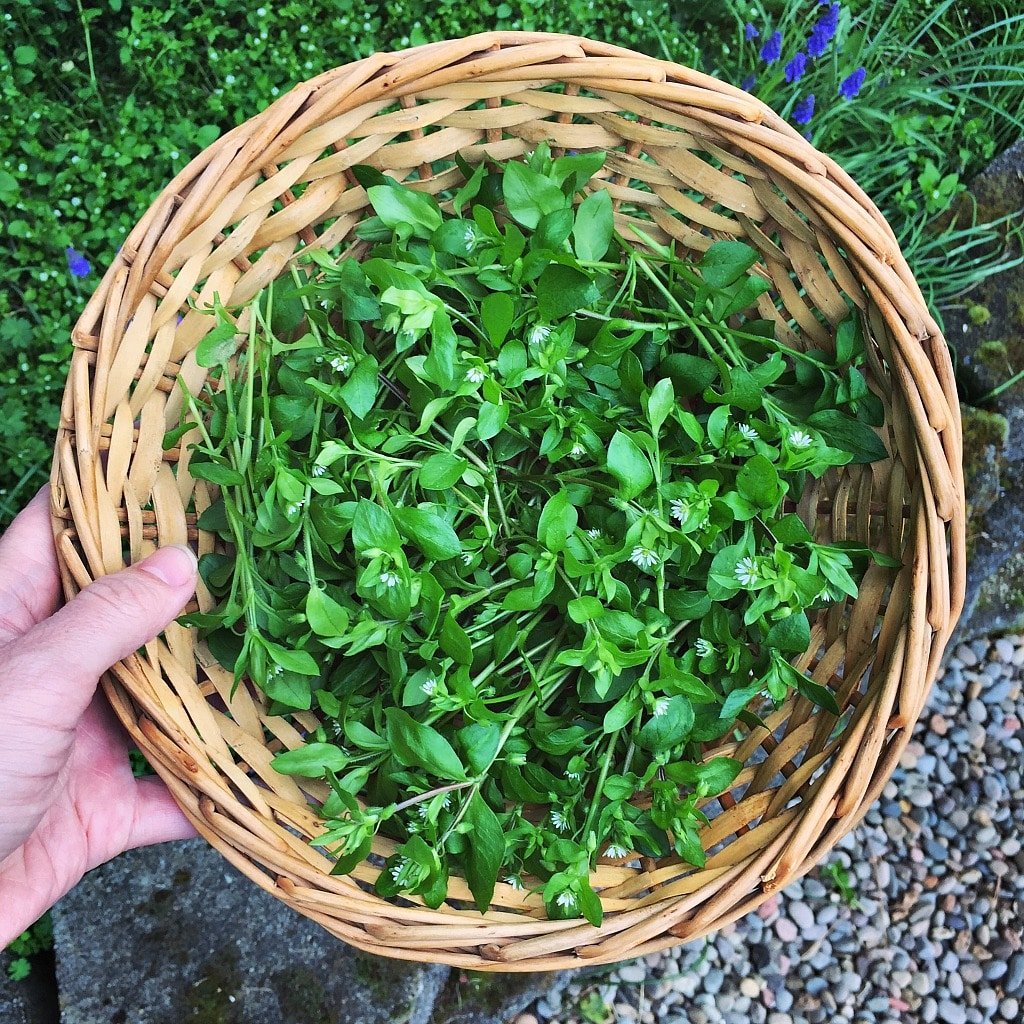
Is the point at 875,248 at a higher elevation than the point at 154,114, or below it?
below

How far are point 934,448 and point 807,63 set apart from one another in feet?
4.35

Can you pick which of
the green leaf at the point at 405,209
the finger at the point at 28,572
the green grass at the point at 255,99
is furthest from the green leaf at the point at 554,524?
the green grass at the point at 255,99

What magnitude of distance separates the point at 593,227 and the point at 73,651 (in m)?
0.88

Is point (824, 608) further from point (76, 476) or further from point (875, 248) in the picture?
point (76, 476)

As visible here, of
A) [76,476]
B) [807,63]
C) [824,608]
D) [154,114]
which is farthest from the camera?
[807,63]

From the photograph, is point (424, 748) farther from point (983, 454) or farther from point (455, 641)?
point (983, 454)

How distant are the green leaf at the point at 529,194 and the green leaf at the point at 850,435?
469 millimetres

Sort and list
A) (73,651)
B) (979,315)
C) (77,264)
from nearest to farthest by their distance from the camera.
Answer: (73,651) → (77,264) → (979,315)

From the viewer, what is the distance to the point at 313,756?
3.96ft

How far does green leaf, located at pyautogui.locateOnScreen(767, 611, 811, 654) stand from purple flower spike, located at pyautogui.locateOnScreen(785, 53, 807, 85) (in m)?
1.27

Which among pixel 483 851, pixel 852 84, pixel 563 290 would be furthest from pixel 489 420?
pixel 852 84

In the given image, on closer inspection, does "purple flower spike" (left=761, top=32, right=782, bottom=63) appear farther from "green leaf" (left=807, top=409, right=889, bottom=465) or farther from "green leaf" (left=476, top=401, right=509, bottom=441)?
"green leaf" (left=476, top=401, right=509, bottom=441)

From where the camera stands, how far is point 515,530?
1.29 meters

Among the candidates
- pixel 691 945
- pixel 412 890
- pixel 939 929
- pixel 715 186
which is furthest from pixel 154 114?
pixel 939 929
